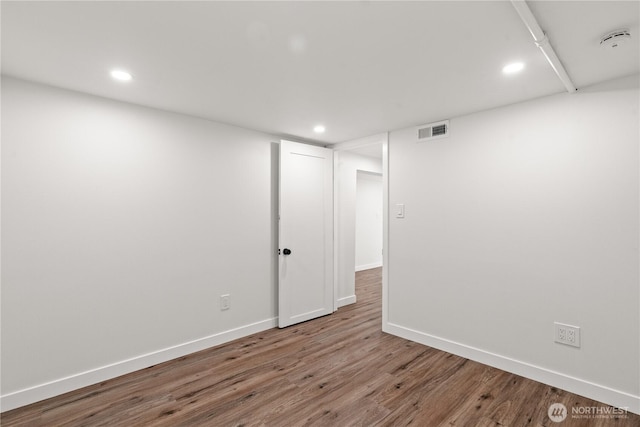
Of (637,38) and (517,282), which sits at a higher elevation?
(637,38)

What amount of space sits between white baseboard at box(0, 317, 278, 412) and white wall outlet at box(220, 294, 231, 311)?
262 mm

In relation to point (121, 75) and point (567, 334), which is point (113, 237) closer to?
point (121, 75)

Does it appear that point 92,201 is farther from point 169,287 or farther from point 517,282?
point 517,282

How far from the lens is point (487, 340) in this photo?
2.80 m

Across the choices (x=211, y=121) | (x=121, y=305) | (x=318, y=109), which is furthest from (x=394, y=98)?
(x=121, y=305)

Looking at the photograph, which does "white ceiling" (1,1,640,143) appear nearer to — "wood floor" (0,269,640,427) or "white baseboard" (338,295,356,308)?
"wood floor" (0,269,640,427)

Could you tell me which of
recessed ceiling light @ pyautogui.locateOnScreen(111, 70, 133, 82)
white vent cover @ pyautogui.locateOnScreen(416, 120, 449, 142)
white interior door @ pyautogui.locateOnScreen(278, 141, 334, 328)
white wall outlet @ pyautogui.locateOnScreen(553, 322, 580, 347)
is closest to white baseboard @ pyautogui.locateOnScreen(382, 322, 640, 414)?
white wall outlet @ pyautogui.locateOnScreen(553, 322, 580, 347)

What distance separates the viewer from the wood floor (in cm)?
204

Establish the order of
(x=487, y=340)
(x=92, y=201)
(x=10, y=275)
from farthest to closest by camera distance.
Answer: (x=487, y=340)
(x=92, y=201)
(x=10, y=275)

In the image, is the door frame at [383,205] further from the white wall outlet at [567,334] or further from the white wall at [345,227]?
the white wall outlet at [567,334]

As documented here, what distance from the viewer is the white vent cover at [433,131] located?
10.2ft

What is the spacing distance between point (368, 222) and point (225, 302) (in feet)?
15.8

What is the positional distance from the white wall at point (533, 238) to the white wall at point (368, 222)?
3781 millimetres

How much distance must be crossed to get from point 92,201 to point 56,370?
131cm
